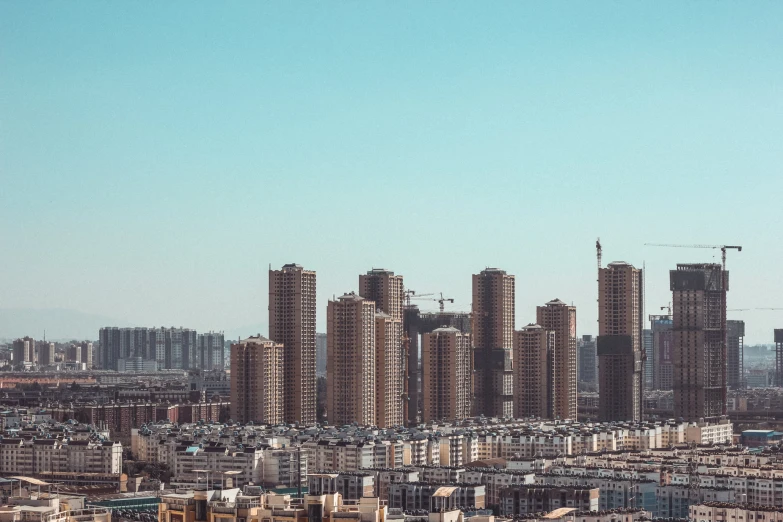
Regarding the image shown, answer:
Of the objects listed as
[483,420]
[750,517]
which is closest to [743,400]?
[483,420]

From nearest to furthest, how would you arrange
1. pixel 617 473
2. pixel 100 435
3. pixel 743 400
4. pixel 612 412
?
A: pixel 617 473 → pixel 100 435 → pixel 612 412 → pixel 743 400

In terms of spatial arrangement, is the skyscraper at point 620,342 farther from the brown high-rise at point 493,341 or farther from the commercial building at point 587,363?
the commercial building at point 587,363

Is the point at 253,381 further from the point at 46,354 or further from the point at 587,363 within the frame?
the point at 46,354

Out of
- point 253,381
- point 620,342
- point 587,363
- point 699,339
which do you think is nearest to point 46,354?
point 587,363

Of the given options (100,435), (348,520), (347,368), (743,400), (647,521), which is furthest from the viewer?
(743,400)

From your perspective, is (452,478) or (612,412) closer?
(452,478)

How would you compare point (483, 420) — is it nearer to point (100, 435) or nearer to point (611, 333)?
point (611, 333)

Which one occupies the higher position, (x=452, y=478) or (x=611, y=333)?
(x=611, y=333)
